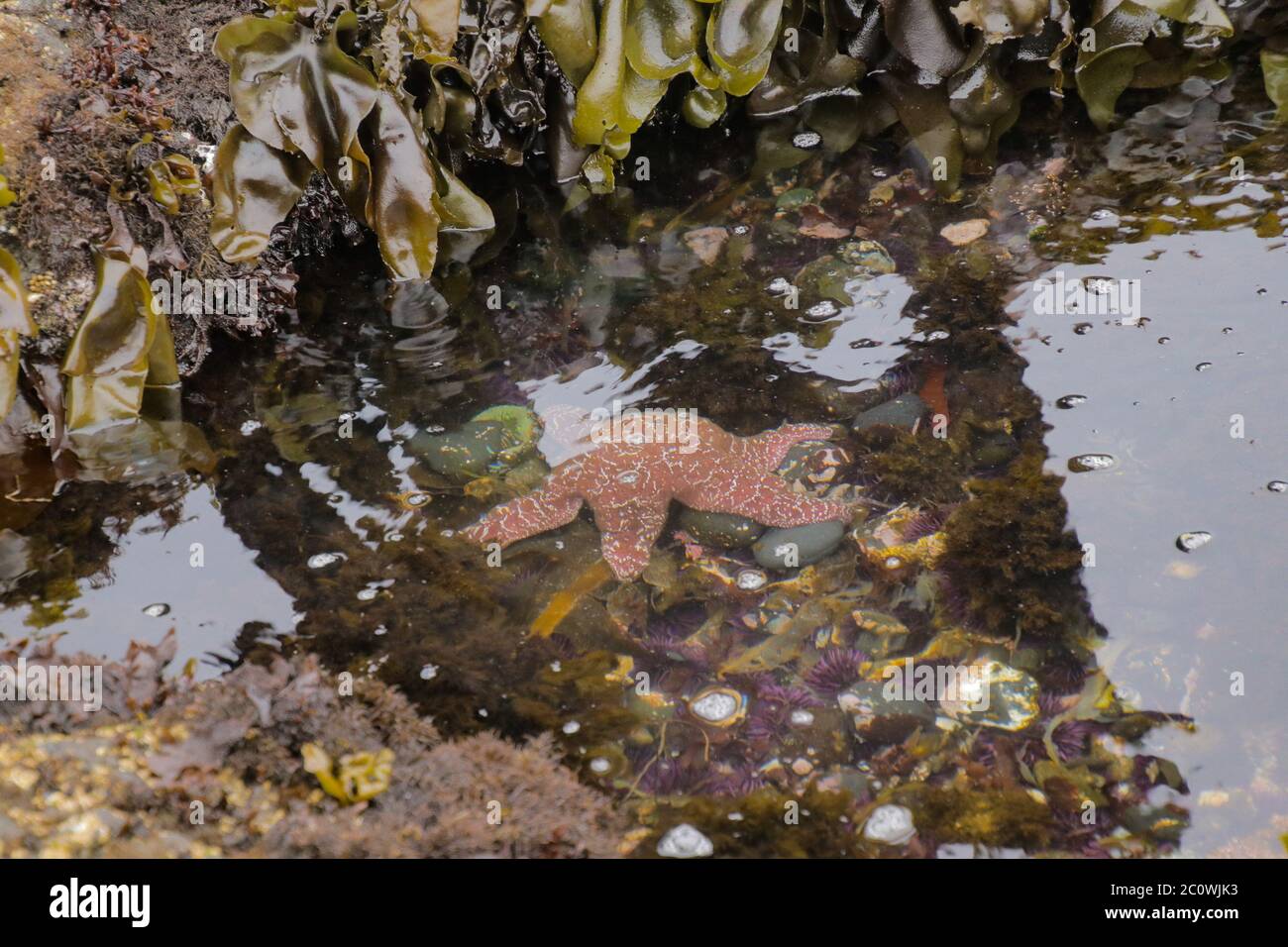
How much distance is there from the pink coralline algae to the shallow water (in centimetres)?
10

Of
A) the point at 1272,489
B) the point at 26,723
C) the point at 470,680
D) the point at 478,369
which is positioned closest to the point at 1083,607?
the point at 1272,489

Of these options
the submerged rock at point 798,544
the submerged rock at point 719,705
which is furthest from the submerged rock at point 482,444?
the submerged rock at point 719,705

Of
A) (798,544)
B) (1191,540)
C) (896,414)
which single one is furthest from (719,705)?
(1191,540)

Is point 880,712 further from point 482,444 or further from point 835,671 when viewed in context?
point 482,444

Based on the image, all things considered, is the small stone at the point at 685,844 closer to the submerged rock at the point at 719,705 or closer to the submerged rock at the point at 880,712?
the submerged rock at the point at 719,705

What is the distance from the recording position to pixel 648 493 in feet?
11.8

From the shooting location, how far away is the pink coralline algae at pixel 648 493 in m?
3.51

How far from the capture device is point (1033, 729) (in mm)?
2861

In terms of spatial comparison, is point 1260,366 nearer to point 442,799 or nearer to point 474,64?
point 442,799

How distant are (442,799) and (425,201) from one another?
8.98 feet

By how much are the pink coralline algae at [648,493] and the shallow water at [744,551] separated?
10cm

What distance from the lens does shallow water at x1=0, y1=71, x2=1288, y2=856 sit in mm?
2816

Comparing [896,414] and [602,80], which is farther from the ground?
[602,80]

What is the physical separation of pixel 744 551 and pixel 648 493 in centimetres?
44
